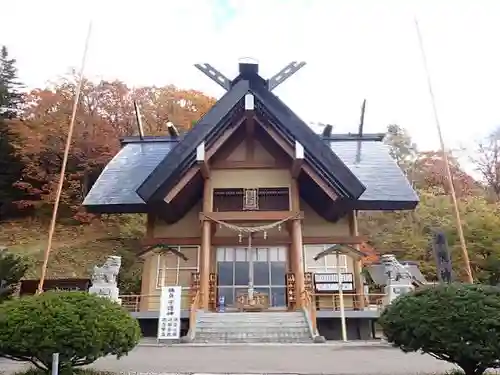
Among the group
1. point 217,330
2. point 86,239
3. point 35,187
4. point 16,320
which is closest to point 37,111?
point 35,187

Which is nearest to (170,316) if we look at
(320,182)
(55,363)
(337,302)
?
(320,182)

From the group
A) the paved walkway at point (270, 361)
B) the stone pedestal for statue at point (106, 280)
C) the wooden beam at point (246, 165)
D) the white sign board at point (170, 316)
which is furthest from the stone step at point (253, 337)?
the wooden beam at point (246, 165)

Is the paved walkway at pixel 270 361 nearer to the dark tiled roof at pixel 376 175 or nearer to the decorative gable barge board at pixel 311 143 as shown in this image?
the decorative gable barge board at pixel 311 143

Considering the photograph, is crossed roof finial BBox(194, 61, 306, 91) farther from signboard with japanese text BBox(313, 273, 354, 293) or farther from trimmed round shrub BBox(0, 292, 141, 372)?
trimmed round shrub BBox(0, 292, 141, 372)

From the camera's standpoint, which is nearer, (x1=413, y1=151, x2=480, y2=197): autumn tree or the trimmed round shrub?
the trimmed round shrub

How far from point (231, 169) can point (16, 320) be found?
11.5m

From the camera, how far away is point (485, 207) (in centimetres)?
2389

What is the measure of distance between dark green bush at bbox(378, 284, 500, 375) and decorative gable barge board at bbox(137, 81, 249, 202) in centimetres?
978

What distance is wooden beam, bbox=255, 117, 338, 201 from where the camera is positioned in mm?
14652

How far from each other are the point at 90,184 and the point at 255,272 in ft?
55.8

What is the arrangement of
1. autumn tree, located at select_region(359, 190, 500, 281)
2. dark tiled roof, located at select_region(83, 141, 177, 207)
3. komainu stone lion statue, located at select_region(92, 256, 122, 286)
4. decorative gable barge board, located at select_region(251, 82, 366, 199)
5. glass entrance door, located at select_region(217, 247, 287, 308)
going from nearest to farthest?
komainu stone lion statue, located at select_region(92, 256, 122, 286)
decorative gable barge board, located at select_region(251, 82, 366, 199)
glass entrance door, located at select_region(217, 247, 287, 308)
dark tiled roof, located at select_region(83, 141, 177, 207)
autumn tree, located at select_region(359, 190, 500, 281)

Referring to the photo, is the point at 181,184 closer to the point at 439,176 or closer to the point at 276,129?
the point at 276,129

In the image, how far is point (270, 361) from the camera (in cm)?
786

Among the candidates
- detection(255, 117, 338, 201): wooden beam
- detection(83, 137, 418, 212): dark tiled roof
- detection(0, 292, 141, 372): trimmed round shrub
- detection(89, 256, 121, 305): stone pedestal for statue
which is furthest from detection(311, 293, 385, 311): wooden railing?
detection(0, 292, 141, 372): trimmed round shrub
